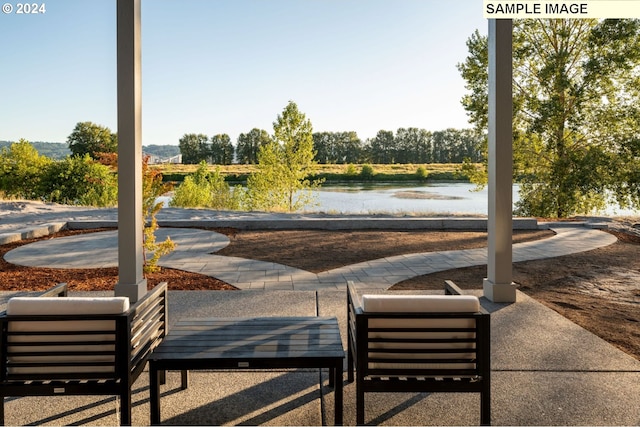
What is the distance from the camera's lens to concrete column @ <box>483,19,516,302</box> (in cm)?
462

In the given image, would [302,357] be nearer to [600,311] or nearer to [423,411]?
[423,411]

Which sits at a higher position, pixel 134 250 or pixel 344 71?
pixel 344 71

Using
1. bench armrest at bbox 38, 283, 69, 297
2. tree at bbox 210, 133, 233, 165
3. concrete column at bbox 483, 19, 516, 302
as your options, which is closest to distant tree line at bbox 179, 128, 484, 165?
tree at bbox 210, 133, 233, 165

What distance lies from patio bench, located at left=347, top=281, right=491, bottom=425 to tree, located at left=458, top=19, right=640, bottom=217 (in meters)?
16.4

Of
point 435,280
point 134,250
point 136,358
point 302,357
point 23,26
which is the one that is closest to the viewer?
point 302,357

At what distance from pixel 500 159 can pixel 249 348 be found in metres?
3.26

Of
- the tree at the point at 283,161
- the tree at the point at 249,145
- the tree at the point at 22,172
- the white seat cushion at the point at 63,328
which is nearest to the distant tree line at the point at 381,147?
the tree at the point at 249,145

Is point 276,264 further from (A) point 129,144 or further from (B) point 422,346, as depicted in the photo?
(B) point 422,346

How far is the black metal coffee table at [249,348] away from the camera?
2318mm

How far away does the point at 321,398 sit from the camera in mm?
2820

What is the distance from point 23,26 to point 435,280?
29.3 meters

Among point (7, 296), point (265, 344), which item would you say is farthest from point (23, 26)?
point (265, 344)

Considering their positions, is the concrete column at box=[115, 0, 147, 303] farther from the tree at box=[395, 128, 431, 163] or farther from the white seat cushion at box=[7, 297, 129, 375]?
the tree at box=[395, 128, 431, 163]

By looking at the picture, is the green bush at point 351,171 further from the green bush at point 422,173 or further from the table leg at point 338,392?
the table leg at point 338,392
